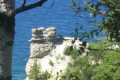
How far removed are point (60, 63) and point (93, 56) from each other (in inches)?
141

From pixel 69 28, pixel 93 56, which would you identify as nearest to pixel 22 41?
pixel 69 28

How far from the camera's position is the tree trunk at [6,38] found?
1.36 meters

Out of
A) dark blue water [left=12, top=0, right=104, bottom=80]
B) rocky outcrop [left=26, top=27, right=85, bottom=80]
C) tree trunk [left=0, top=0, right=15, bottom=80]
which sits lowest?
dark blue water [left=12, top=0, right=104, bottom=80]

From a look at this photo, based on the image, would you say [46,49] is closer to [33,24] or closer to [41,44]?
[41,44]

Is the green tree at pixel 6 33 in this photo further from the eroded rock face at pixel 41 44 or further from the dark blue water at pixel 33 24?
the dark blue water at pixel 33 24

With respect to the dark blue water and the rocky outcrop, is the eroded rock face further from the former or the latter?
the dark blue water

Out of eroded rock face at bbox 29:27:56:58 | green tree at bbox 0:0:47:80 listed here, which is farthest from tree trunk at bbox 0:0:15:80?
eroded rock face at bbox 29:27:56:58

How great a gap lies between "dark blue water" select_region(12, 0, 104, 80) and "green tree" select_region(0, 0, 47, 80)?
59.9 ft

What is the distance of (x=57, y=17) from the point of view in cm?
3222

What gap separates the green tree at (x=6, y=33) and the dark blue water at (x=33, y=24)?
59.9 ft

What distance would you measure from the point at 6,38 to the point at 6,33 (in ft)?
0.06

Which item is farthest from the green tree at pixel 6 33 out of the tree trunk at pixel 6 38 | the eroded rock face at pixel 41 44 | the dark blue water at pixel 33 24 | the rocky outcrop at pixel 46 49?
the dark blue water at pixel 33 24

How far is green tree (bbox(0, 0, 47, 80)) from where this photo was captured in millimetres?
1355

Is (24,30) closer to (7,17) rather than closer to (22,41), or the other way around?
(22,41)
